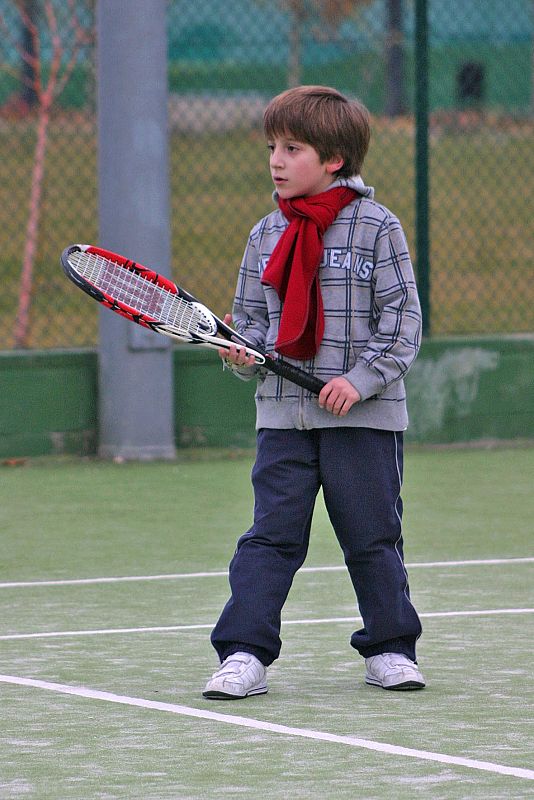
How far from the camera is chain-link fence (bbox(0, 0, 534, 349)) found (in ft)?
35.8

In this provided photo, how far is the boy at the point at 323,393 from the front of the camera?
472cm

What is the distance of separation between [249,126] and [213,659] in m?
7.39

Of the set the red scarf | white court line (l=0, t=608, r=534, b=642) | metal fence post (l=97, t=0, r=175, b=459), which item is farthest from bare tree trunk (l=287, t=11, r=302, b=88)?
the red scarf

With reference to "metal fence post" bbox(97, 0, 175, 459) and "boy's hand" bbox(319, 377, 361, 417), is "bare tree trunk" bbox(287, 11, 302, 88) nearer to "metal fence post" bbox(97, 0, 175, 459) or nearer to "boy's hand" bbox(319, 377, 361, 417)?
"metal fence post" bbox(97, 0, 175, 459)

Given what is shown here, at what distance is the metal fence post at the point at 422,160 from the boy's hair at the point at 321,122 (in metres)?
5.43

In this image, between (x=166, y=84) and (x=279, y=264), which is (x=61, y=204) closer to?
(x=166, y=84)

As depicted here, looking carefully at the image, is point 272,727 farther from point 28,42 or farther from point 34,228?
point 28,42

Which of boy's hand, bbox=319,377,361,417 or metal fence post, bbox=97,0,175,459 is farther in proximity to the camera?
metal fence post, bbox=97,0,175,459

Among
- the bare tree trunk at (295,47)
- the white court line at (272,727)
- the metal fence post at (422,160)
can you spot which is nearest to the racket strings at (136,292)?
the white court line at (272,727)

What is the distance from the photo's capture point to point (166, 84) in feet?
31.1

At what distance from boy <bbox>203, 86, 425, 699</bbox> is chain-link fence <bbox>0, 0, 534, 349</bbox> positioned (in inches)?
180

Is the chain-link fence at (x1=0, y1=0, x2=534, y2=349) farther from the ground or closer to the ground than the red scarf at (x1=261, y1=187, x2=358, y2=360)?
farther from the ground

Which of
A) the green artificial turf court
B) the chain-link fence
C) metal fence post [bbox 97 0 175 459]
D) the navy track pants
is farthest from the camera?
the chain-link fence

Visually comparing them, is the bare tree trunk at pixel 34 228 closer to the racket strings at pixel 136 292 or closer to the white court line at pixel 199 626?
the white court line at pixel 199 626
